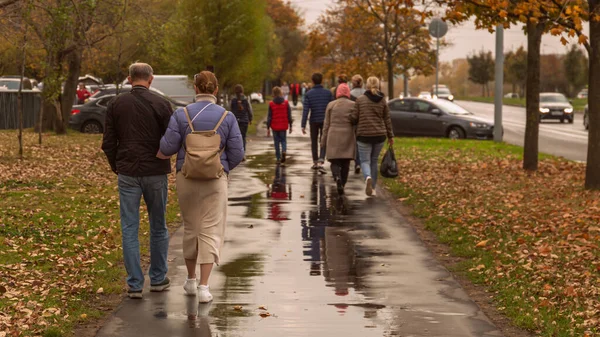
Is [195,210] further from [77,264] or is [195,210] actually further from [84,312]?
[77,264]

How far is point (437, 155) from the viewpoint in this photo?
23.7 meters

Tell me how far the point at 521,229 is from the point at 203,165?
5.17 m

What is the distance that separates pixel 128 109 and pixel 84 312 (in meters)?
1.58

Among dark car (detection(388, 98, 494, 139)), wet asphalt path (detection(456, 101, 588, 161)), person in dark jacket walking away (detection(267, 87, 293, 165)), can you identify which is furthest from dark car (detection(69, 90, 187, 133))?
person in dark jacket walking away (detection(267, 87, 293, 165))

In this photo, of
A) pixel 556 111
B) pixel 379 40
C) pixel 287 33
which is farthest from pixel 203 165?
pixel 287 33

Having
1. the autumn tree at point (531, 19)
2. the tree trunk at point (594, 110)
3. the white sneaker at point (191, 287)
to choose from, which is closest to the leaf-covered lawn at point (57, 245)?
the white sneaker at point (191, 287)

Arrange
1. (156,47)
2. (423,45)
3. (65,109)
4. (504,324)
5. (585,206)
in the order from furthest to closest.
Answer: (423,45), (65,109), (156,47), (585,206), (504,324)

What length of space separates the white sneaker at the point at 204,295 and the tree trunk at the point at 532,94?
12458 millimetres

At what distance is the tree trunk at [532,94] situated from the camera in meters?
19.1

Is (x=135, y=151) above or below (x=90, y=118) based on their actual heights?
above

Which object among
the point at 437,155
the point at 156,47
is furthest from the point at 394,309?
the point at 156,47

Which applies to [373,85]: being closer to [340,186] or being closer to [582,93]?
[340,186]

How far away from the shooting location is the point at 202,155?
784 centimetres

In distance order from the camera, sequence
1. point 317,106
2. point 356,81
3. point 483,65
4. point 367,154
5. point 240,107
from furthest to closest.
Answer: point 483,65 < point 240,107 < point 317,106 < point 356,81 < point 367,154
